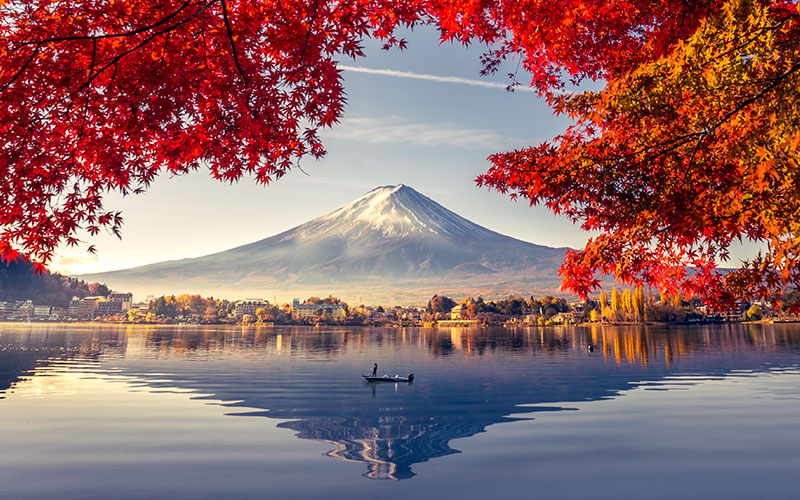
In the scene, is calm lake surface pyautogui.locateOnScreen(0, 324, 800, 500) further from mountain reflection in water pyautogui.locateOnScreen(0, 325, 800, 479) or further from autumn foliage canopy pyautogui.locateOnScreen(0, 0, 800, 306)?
autumn foliage canopy pyautogui.locateOnScreen(0, 0, 800, 306)

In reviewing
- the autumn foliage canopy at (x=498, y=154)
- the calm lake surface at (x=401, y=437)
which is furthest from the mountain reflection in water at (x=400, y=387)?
the autumn foliage canopy at (x=498, y=154)

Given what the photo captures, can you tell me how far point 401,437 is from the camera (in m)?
14.9

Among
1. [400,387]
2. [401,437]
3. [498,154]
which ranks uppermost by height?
[498,154]

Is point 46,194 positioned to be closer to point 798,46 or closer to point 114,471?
point 114,471

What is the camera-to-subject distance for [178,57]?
6426 millimetres

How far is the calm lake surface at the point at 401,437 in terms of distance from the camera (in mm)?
9688

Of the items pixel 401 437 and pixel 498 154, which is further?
pixel 401 437

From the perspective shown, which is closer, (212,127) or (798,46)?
(798,46)

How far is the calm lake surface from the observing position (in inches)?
381

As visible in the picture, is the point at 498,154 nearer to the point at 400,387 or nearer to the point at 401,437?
the point at 401,437

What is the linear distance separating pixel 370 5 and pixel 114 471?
411 inches

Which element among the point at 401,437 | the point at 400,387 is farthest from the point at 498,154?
the point at 400,387

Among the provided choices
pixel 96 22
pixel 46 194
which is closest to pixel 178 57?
pixel 96 22

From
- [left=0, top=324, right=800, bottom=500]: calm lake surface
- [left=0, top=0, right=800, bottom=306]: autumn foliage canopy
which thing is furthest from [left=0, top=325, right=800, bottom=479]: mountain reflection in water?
[left=0, top=0, right=800, bottom=306]: autumn foliage canopy
